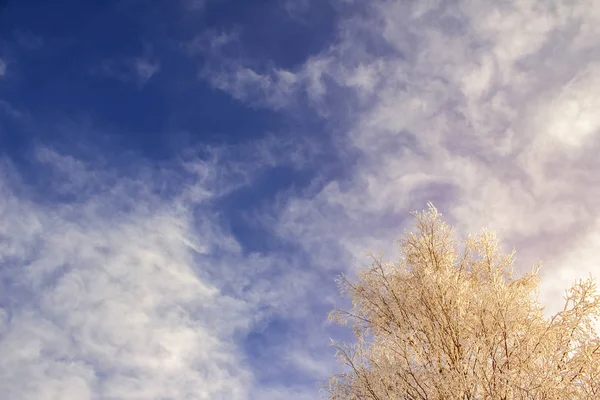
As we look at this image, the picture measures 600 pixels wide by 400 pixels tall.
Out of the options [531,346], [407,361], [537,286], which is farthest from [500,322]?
[537,286]

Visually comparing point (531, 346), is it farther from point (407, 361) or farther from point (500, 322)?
point (407, 361)

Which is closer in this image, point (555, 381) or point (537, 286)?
point (555, 381)

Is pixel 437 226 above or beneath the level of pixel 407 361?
above

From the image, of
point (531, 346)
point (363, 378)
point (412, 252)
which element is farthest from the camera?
point (412, 252)

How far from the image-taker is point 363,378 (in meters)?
7.48

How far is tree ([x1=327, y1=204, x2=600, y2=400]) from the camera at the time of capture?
6.33 m

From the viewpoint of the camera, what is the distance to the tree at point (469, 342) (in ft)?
20.8

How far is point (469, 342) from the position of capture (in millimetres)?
7055

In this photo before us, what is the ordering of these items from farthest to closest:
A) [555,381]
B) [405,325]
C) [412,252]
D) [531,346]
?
[412,252], [405,325], [531,346], [555,381]

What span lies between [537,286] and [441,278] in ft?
7.42

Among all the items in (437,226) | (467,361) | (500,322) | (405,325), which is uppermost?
(437,226)

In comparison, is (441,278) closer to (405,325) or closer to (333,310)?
(405,325)

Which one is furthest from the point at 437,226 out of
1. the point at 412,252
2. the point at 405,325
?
the point at 405,325

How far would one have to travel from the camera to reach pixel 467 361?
22.3 feet
